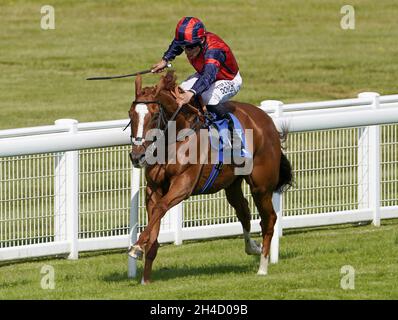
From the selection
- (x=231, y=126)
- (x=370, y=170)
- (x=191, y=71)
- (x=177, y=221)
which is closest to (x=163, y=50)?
(x=191, y=71)

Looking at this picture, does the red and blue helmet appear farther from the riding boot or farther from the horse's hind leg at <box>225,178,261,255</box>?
the horse's hind leg at <box>225,178,261,255</box>

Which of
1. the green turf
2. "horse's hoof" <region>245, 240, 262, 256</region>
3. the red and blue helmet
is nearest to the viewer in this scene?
the red and blue helmet

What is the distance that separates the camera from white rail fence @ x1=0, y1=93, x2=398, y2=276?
11281 millimetres

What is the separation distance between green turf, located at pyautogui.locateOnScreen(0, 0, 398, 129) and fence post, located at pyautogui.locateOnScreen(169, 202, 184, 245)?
23.0 feet

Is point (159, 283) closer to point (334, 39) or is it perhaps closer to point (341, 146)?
point (341, 146)

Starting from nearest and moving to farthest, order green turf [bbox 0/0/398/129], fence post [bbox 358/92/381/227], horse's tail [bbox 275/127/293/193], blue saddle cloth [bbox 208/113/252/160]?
blue saddle cloth [bbox 208/113/252/160] < horse's tail [bbox 275/127/293/193] < fence post [bbox 358/92/381/227] < green turf [bbox 0/0/398/129]

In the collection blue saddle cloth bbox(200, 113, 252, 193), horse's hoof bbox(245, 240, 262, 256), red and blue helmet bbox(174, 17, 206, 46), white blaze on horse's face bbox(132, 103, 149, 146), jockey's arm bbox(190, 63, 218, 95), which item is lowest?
horse's hoof bbox(245, 240, 262, 256)

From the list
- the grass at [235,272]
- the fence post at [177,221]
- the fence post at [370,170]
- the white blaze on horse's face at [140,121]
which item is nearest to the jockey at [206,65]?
the white blaze on horse's face at [140,121]

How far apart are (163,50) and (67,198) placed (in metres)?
11.7

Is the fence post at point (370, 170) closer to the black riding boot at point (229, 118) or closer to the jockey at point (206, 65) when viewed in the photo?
the jockey at point (206, 65)

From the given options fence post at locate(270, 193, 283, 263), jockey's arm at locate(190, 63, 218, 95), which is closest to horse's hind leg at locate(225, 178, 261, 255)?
fence post at locate(270, 193, 283, 263)

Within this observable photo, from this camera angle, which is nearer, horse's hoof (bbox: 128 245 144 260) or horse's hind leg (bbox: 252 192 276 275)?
horse's hoof (bbox: 128 245 144 260)
